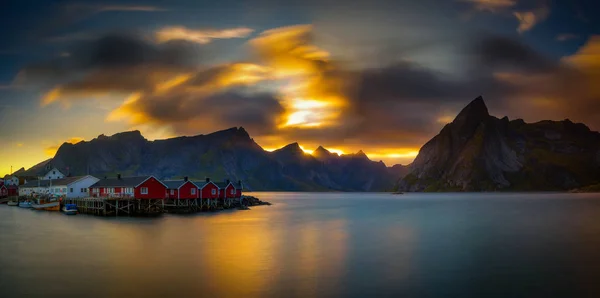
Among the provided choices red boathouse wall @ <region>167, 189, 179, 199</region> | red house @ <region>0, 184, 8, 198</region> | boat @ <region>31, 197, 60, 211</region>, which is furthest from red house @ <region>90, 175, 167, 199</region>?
red house @ <region>0, 184, 8, 198</region>

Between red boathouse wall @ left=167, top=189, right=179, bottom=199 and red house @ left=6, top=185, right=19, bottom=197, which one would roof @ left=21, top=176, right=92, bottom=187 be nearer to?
red boathouse wall @ left=167, top=189, right=179, bottom=199

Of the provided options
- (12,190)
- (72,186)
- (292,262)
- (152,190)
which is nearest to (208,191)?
(152,190)

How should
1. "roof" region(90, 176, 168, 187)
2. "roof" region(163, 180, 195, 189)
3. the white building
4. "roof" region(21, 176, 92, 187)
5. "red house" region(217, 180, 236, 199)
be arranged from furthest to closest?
"red house" region(217, 180, 236, 199) → "roof" region(21, 176, 92, 187) → the white building → "roof" region(163, 180, 195, 189) → "roof" region(90, 176, 168, 187)

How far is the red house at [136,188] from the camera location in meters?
91.4

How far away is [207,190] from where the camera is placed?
354ft

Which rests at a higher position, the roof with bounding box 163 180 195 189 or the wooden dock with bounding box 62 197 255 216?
the roof with bounding box 163 180 195 189

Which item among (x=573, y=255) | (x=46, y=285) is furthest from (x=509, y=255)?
(x=46, y=285)

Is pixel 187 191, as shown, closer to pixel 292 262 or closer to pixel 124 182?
pixel 124 182

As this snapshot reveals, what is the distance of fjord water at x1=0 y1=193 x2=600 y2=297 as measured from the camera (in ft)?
101

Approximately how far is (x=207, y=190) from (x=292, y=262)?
69584mm

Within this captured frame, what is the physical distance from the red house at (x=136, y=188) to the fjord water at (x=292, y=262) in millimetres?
21730

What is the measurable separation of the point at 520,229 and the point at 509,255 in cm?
2809

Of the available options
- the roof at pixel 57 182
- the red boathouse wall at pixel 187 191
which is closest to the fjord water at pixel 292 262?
the red boathouse wall at pixel 187 191

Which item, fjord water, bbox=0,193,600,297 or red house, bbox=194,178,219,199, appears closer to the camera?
fjord water, bbox=0,193,600,297
